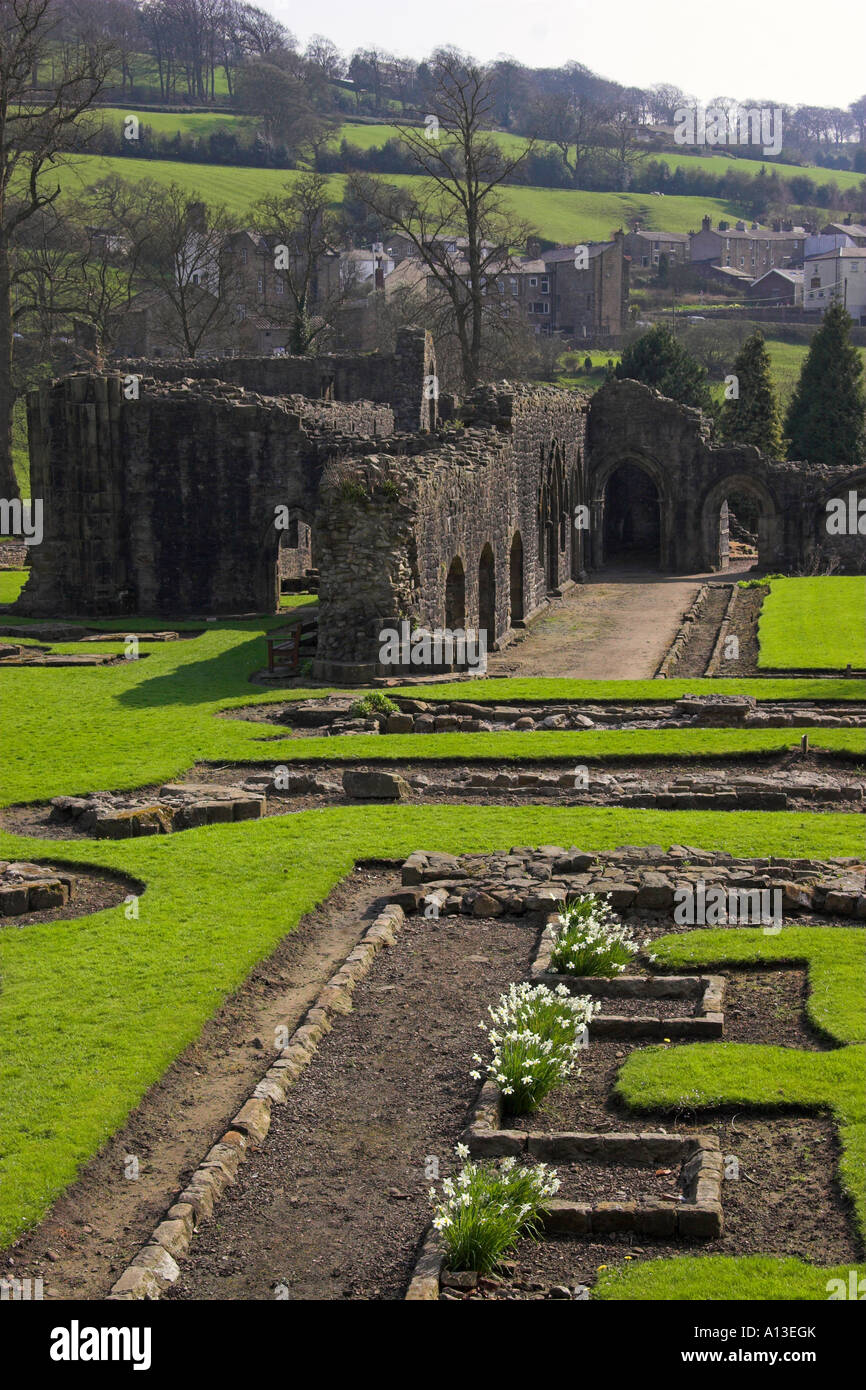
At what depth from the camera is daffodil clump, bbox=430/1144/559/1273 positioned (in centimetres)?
927

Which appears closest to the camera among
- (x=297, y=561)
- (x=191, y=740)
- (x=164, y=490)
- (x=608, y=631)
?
(x=191, y=740)

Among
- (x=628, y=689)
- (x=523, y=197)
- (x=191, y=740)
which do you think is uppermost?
(x=523, y=197)

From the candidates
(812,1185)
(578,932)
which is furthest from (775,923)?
(812,1185)

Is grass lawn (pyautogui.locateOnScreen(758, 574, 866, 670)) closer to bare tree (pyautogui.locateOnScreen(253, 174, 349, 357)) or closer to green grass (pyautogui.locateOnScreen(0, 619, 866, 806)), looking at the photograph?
green grass (pyautogui.locateOnScreen(0, 619, 866, 806))

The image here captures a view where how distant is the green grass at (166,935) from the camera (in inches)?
438

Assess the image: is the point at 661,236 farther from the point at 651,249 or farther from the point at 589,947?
the point at 589,947

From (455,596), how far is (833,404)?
33409 millimetres

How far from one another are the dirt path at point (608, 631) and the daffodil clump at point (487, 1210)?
20716 mm

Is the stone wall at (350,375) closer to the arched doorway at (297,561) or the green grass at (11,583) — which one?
the arched doorway at (297,561)

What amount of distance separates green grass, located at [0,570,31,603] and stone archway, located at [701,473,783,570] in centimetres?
2248

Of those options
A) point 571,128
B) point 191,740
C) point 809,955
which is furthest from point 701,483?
point 571,128

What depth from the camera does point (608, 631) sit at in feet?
129

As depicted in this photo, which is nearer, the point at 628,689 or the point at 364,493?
the point at 628,689

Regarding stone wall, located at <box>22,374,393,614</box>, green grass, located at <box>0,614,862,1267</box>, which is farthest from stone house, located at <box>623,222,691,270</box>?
green grass, located at <box>0,614,862,1267</box>
